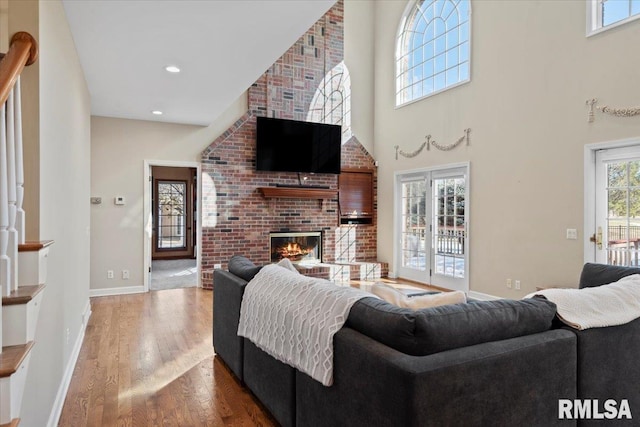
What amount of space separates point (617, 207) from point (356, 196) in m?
4.11

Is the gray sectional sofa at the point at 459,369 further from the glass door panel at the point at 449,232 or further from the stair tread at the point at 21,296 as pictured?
the glass door panel at the point at 449,232

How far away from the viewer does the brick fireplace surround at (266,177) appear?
20.6 ft

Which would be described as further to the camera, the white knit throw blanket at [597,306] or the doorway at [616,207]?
the doorway at [616,207]

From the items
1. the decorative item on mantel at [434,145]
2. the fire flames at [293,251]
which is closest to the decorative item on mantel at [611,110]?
the decorative item on mantel at [434,145]

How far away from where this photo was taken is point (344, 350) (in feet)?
5.41

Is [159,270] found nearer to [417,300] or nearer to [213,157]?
[213,157]

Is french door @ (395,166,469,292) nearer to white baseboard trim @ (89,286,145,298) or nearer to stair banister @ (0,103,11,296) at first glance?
white baseboard trim @ (89,286,145,298)

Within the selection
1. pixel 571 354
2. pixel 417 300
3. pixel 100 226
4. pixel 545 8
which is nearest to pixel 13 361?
pixel 417 300

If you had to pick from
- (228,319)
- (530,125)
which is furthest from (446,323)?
(530,125)

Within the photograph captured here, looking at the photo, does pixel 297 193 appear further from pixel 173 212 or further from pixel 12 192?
pixel 12 192

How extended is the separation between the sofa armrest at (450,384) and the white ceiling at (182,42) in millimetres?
2259

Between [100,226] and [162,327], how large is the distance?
236 centimetres

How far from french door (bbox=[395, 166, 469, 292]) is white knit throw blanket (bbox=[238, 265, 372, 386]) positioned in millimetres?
3995

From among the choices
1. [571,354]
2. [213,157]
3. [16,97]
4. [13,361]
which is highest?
[213,157]
